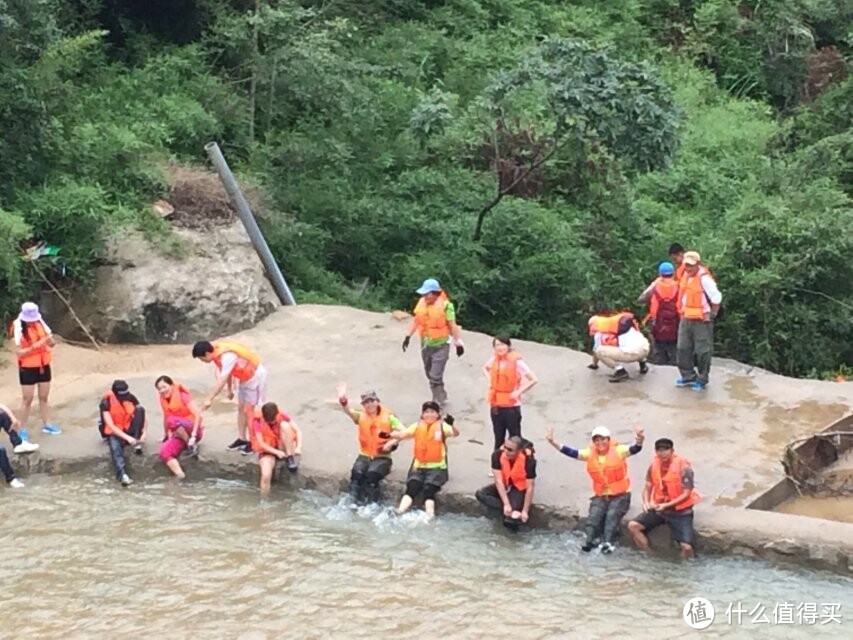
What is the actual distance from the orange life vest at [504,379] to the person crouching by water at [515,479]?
32.8 inches

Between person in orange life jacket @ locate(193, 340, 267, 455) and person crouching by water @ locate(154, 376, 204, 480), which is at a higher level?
person in orange life jacket @ locate(193, 340, 267, 455)

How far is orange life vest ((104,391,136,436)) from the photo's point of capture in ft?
43.2

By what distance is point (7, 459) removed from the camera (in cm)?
1291

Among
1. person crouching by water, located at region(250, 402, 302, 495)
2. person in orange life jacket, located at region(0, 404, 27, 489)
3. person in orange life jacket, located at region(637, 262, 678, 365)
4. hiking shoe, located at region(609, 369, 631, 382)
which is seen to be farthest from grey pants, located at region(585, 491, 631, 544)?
person in orange life jacket, located at region(0, 404, 27, 489)

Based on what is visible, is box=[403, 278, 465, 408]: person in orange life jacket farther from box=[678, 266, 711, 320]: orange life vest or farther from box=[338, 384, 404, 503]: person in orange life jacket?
box=[678, 266, 711, 320]: orange life vest

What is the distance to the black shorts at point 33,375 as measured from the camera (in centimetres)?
1351

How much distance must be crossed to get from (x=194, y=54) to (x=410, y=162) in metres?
4.21

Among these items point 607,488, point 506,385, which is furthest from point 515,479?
point 506,385

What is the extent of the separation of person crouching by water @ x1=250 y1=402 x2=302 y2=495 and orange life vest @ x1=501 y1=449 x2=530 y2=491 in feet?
7.77

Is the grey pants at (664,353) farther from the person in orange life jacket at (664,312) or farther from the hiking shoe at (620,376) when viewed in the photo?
the hiking shoe at (620,376)

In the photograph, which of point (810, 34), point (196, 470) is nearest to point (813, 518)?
point (196, 470)

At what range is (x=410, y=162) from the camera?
21703 mm

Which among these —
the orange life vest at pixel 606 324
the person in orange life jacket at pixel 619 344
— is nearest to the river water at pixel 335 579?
the person in orange life jacket at pixel 619 344

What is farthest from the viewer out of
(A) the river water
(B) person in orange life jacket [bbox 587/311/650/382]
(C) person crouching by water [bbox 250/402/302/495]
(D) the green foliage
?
(D) the green foliage
